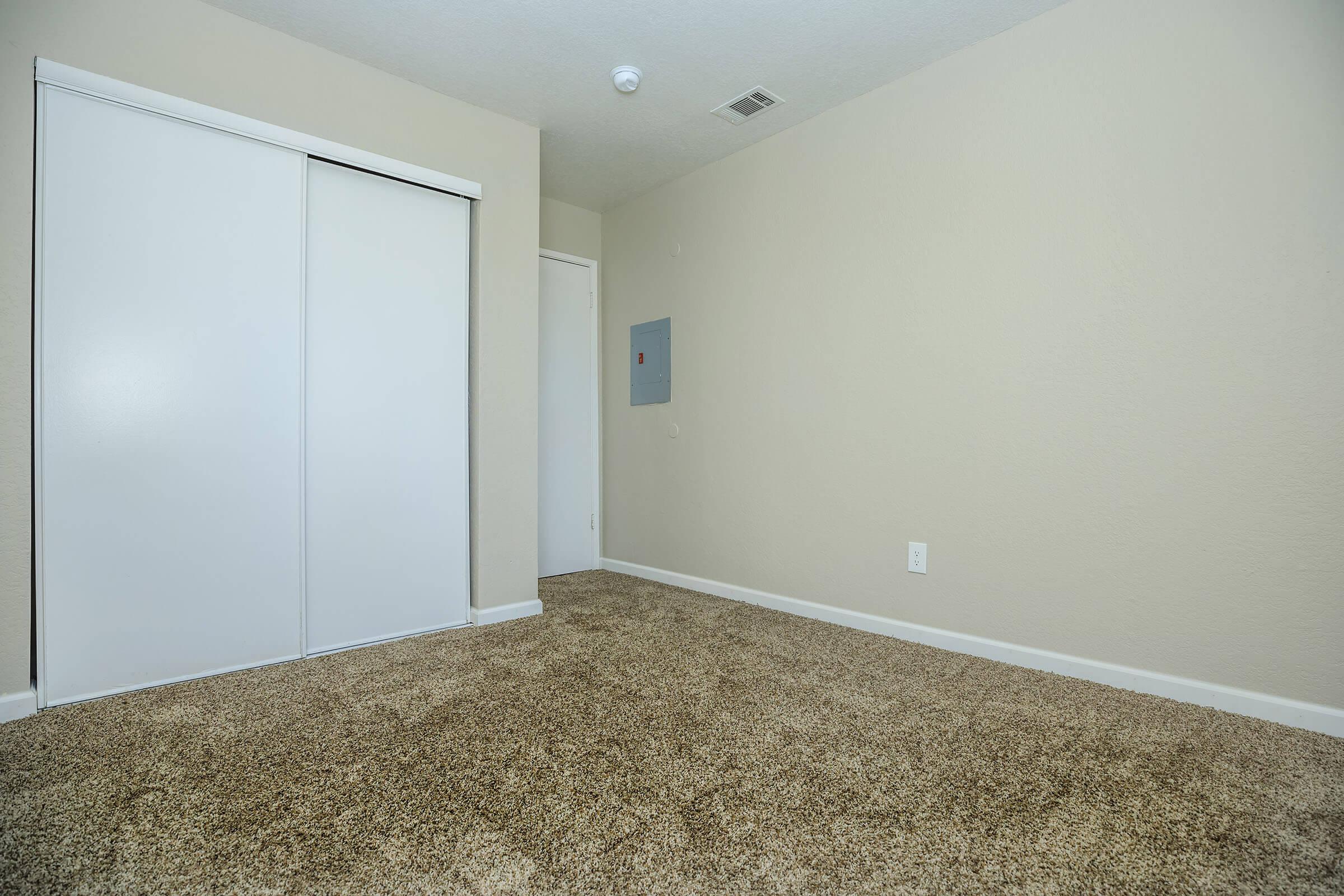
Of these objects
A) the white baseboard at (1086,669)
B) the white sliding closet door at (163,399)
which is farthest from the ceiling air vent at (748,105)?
the white baseboard at (1086,669)

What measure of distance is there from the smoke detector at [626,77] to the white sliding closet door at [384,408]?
897 mm

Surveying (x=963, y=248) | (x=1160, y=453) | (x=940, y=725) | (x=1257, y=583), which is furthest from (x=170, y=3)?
(x=1257, y=583)

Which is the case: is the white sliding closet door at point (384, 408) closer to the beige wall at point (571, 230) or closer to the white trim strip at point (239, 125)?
the white trim strip at point (239, 125)

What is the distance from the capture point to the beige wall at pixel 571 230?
405 centimetres

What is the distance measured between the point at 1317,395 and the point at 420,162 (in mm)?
3293

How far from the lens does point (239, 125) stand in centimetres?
228

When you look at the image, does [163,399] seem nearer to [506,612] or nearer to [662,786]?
[506,612]

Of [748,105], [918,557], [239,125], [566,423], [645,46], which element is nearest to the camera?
[239,125]

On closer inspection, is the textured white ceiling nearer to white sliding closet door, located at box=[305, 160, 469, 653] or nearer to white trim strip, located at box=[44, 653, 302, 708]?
white sliding closet door, located at box=[305, 160, 469, 653]

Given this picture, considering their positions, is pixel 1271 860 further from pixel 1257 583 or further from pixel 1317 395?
pixel 1317 395

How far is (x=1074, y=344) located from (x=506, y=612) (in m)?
2.60

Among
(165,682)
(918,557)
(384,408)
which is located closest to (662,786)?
(918,557)

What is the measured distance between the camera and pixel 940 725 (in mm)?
1825

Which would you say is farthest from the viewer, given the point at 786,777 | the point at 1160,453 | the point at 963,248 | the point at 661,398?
the point at 661,398
